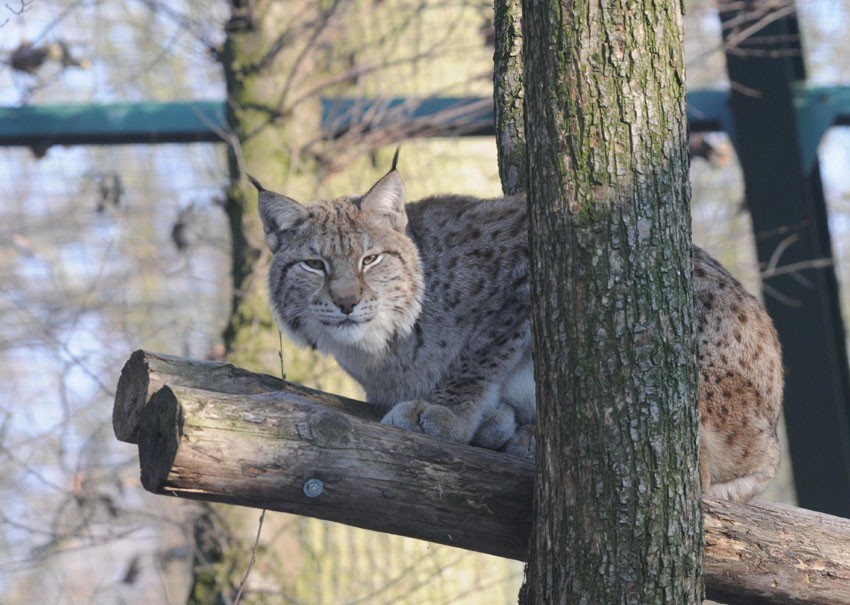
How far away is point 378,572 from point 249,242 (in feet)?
6.45

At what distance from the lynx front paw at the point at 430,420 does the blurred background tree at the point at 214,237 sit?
6.35 ft

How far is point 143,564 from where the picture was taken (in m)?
7.08

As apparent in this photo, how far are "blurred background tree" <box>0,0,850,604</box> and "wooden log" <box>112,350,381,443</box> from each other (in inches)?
89.9

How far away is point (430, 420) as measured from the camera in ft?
12.0

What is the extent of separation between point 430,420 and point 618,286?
123 cm

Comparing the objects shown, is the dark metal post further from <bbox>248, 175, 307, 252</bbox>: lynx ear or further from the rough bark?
<bbox>248, 175, 307, 252</bbox>: lynx ear

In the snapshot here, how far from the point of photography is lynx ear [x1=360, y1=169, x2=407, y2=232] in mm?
4062

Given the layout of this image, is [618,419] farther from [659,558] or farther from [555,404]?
[659,558]

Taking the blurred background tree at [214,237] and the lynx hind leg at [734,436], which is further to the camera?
the blurred background tree at [214,237]

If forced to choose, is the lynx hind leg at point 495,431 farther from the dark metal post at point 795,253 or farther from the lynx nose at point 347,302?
the dark metal post at point 795,253

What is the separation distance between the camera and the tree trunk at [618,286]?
2.59 metres

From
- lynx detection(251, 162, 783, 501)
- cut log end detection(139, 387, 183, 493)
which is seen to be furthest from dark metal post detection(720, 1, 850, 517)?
cut log end detection(139, 387, 183, 493)

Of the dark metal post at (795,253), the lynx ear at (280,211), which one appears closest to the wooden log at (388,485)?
the lynx ear at (280,211)

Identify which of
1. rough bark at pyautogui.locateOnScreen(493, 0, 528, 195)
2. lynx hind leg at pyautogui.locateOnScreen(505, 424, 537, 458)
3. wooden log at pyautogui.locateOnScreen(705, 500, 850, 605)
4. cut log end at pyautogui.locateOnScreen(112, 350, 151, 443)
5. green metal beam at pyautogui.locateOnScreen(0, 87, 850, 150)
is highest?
green metal beam at pyautogui.locateOnScreen(0, 87, 850, 150)
